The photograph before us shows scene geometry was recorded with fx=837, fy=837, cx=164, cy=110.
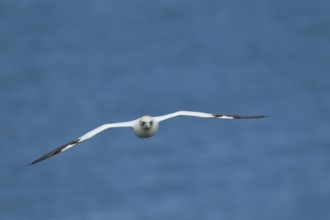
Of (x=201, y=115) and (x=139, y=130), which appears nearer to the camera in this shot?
(x=139, y=130)

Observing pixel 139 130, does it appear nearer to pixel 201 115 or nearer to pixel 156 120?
pixel 156 120

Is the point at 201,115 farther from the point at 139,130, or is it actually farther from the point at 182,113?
the point at 139,130

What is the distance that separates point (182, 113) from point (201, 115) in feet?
2.49

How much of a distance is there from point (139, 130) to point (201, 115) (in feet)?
10.7

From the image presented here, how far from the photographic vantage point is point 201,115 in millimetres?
31625

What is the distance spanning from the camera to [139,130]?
96.3ft

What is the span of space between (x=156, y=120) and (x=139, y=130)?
821 millimetres

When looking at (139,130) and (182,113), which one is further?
(182,113)

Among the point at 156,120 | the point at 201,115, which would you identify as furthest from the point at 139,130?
the point at 201,115

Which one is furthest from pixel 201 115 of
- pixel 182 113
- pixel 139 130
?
pixel 139 130

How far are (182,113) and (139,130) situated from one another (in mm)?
2635
